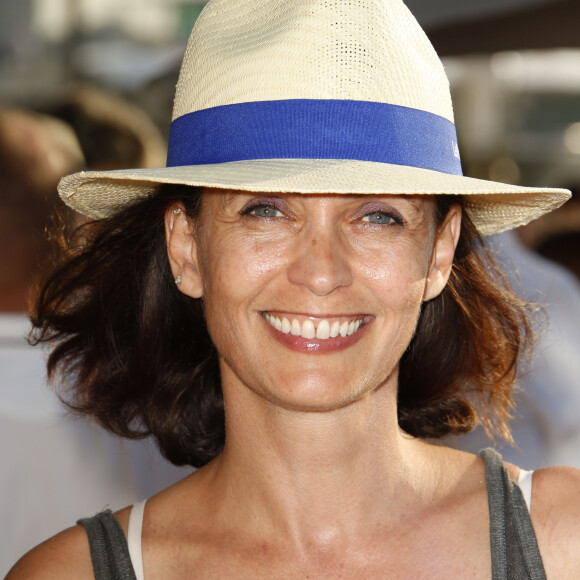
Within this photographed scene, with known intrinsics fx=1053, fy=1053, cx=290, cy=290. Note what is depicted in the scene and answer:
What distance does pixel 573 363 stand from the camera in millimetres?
4129

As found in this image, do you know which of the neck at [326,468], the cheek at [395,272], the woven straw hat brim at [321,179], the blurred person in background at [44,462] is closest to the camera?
the woven straw hat brim at [321,179]

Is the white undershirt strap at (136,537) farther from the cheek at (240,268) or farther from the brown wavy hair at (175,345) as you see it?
the cheek at (240,268)

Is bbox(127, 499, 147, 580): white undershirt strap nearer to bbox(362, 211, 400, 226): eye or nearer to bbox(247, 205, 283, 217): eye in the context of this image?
bbox(247, 205, 283, 217): eye

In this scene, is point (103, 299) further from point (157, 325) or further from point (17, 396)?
point (17, 396)

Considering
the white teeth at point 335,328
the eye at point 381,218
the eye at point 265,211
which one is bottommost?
the white teeth at point 335,328

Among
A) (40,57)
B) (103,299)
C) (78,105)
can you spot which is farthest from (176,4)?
(103,299)

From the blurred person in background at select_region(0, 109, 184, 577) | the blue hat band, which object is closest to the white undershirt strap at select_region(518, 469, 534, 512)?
the blue hat band

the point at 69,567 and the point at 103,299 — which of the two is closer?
the point at 69,567

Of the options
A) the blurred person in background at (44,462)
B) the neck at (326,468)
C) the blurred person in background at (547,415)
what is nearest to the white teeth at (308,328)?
the neck at (326,468)

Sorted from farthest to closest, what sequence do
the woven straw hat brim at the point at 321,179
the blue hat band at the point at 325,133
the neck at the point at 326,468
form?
the neck at the point at 326,468, the blue hat band at the point at 325,133, the woven straw hat brim at the point at 321,179

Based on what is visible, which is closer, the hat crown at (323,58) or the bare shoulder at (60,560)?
the hat crown at (323,58)

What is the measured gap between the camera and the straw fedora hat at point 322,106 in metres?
2.08

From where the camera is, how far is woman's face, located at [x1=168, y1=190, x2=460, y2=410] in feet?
7.20

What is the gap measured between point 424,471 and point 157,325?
0.82m
